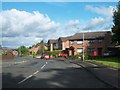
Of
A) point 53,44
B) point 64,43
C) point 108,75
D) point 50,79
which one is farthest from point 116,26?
point 53,44

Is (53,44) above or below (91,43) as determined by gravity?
above

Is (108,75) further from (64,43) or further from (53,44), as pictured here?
(53,44)

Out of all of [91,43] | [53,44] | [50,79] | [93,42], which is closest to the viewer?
[50,79]

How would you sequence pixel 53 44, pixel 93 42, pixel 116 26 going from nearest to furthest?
pixel 116 26 < pixel 93 42 < pixel 53 44

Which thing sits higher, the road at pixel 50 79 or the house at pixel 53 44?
the house at pixel 53 44

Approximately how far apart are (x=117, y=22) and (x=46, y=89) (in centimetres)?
4440

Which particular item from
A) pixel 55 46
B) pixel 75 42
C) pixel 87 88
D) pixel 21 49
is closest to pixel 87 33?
pixel 75 42

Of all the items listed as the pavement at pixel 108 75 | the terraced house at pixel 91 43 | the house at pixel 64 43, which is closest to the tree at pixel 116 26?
the pavement at pixel 108 75

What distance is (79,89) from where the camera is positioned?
47.0 ft

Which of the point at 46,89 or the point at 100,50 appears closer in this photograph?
the point at 46,89

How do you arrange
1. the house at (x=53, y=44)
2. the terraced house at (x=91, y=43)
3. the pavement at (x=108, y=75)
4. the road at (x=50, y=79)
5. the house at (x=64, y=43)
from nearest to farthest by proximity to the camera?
the road at (x=50, y=79), the pavement at (x=108, y=75), the terraced house at (x=91, y=43), the house at (x=64, y=43), the house at (x=53, y=44)

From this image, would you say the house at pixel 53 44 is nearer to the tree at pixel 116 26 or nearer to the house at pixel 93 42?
the house at pixel 93 42

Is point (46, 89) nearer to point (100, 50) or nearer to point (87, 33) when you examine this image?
point (100, 50)

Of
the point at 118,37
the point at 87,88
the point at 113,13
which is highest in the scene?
the point at 113,13
